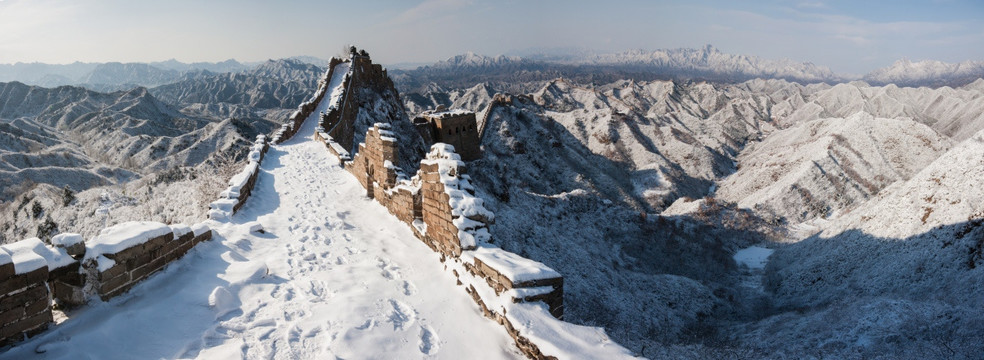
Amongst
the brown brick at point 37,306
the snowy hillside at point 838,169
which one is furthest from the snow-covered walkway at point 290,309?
the snowy hillside at point 838,169

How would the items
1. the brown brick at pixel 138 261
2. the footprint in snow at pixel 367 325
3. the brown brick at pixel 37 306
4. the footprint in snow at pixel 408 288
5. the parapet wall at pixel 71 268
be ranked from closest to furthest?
the parapet wall at pixel 71 268 → the brown brick at pixel 37 306 → the footprint in snow at pixel 367 325 → the brown brick at pixel 138 261 → the footprint in snow at pixel 408 288

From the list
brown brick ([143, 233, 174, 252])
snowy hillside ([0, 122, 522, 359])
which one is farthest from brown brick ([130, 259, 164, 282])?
brown brick ([143, 233, 174, 252])

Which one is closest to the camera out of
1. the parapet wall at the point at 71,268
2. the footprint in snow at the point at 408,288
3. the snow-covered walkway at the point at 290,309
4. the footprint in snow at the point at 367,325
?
the parapet wall at the point at 71,268

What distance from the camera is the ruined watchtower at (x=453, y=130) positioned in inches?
1332

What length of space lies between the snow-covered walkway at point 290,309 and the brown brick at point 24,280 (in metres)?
0.54

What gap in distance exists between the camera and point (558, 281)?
5457mm

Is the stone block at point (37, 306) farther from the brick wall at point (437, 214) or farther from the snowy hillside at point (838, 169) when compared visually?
the snowy hillside at point (838, 169)

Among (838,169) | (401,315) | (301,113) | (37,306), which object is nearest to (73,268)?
(37,306)

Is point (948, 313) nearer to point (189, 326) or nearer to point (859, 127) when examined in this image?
point (189, 326)

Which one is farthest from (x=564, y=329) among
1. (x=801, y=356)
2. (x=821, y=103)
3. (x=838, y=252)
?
(x=821, y=103)

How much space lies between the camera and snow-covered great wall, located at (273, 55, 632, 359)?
4.56 m

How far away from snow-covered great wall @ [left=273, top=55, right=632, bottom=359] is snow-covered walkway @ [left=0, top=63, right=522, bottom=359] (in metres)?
0.29

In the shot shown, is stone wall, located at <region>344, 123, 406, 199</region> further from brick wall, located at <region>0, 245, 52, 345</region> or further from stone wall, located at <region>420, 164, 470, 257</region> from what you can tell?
brick wall, located at <region>0, 245, 52, 345</region>

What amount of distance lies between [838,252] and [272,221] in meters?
22.6
